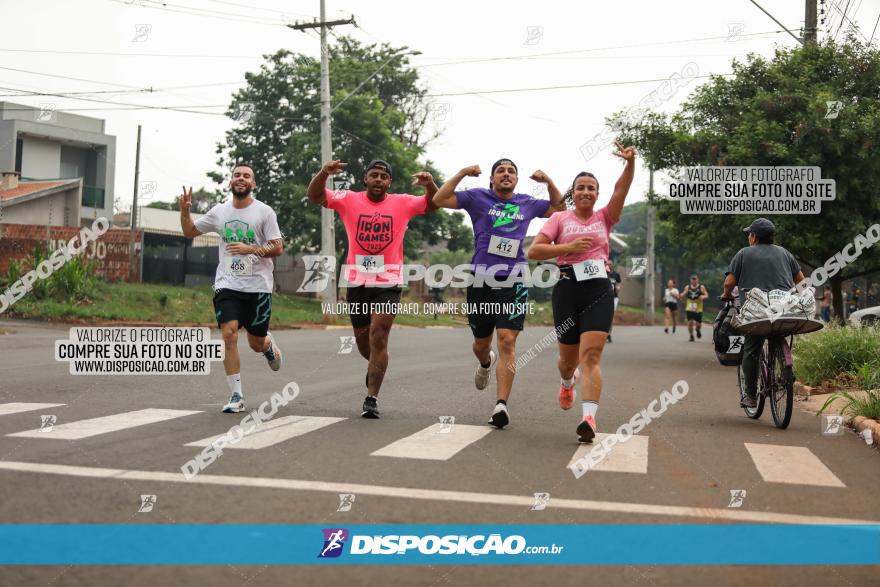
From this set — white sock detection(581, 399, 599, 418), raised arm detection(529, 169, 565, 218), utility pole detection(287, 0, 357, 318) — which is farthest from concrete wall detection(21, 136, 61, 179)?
white sock detection(581, 399, 599, 418)

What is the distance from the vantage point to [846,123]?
16.5m

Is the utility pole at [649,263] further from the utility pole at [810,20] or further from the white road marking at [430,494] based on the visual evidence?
the white road marking at [430,494]

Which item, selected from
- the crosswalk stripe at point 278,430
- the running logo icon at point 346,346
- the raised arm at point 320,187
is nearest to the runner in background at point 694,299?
the running logo icon at point 346,346

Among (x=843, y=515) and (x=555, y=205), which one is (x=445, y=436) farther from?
(x=843, y=515)

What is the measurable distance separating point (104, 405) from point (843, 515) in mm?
6273

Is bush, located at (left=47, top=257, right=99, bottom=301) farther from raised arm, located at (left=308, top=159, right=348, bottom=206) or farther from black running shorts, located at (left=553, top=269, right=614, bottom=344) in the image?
black running shorts, located at (left=553, top=269, right=614, bottom=344)

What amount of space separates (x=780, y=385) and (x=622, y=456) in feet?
8.39

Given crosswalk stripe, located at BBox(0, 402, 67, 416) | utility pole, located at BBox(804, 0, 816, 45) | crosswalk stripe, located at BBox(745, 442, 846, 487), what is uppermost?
utility pole, located at BBox(804, 0, 816, 45)

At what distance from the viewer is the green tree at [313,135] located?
40375mm

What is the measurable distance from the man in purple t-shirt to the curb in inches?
116

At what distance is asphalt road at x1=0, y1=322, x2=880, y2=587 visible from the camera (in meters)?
3.98

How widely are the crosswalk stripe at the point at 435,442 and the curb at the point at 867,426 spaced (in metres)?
3.09

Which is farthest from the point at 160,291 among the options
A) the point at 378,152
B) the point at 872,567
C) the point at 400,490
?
the point at 872,567

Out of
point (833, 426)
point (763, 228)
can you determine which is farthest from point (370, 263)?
point (833, 426)
